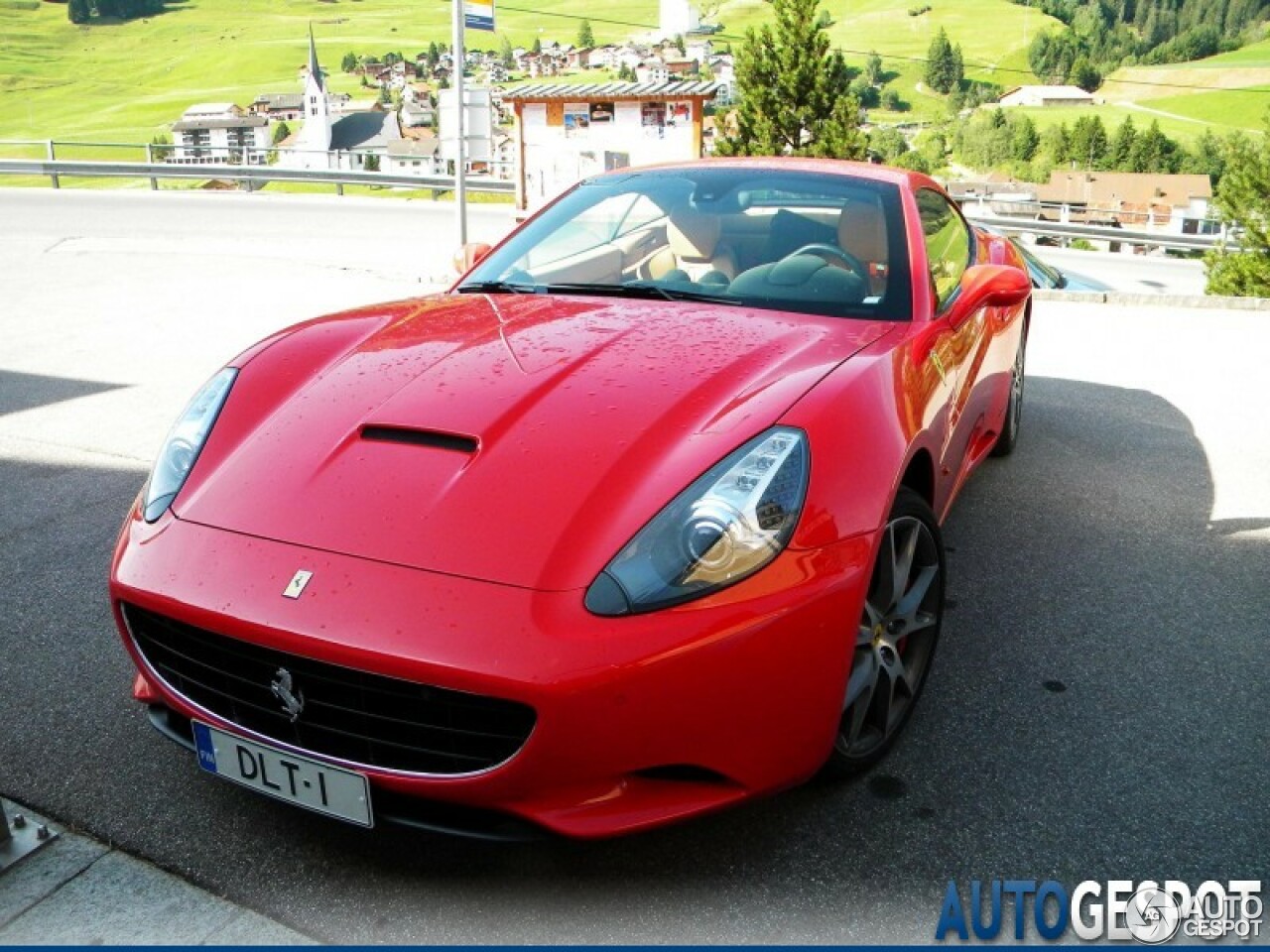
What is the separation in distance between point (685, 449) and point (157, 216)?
17.3 meters

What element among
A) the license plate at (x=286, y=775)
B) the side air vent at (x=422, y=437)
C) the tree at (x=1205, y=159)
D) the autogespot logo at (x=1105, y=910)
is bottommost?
the tree at (x=1205, y=159)

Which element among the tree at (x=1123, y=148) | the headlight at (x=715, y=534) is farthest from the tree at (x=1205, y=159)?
the headlight at (x=715, y=534)

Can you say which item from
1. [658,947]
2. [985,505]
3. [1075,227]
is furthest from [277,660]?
[1075,227]

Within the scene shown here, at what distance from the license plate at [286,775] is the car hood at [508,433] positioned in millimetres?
397

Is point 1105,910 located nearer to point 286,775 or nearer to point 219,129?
point 286,775

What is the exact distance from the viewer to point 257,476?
7.80ft

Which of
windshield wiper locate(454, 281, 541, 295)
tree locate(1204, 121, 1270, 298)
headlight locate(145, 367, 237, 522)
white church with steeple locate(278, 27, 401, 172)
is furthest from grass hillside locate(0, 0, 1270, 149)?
headlight locate(145, 367, 237, 522)

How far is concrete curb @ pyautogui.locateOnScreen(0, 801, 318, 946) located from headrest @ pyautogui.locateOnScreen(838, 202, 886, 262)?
91.4 inches

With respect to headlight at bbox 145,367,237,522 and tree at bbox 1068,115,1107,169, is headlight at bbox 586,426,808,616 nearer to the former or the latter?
headlight at bbox 145,367,237,522

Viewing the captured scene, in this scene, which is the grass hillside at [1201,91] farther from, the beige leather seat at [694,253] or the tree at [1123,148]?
the beige leather seat at [694,253]

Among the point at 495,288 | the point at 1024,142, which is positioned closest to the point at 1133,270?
the point at 495,288

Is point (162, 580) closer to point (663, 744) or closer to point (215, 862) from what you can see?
point (215, 862)

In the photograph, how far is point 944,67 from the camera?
156750mm

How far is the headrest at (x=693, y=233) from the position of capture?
133 inches
